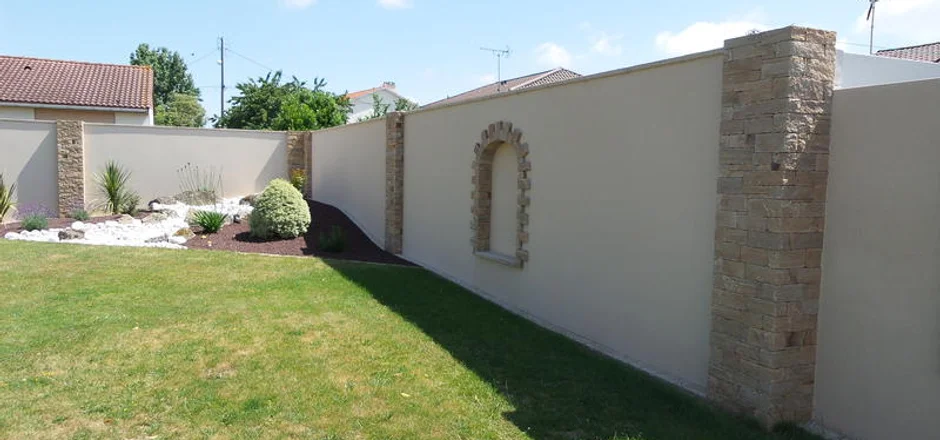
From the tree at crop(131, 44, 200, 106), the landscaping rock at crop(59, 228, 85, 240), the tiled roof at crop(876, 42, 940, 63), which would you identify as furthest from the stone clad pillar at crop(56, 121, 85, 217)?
the tree at crop(131, 44, 200, 106)

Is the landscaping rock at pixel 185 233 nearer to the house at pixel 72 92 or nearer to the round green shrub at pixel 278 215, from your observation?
the round green shrub at pixel 278 215

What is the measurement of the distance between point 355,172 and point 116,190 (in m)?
6.26

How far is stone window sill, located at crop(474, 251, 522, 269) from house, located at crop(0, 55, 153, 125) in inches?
729

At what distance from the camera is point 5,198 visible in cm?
1518

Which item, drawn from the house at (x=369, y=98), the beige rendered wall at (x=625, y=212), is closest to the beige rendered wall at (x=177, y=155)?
the beige rendered wall at (x=625, y=212)

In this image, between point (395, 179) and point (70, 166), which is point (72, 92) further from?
point (395, 179)

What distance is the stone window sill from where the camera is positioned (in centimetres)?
815

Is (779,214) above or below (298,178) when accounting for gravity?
below

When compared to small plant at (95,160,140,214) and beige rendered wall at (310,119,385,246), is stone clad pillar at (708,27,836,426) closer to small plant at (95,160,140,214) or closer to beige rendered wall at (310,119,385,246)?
beige rendered wall at (310,119,385,246)

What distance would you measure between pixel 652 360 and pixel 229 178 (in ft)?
51.3

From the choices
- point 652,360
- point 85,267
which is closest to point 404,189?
point 85,267

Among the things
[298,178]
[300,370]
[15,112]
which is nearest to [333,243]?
[300,370]

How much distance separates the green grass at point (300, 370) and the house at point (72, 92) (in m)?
15.4

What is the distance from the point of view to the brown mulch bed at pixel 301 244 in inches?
462
